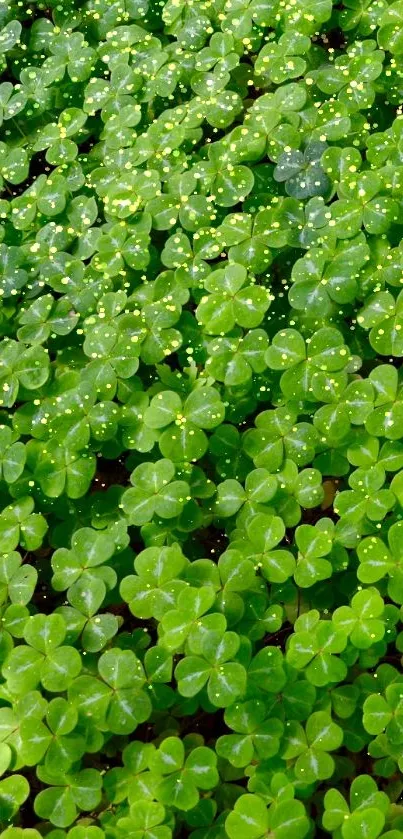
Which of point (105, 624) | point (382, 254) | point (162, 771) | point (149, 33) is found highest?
point (149, 33)

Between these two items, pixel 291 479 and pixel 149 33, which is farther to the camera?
pixel 149 33

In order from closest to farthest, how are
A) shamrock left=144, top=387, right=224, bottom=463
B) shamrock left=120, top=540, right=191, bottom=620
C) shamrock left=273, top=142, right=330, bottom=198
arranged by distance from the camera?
shamrock left=120, top=540, right=191, bottom=620 → shamrock left=144, top=387, right=224, bottom=463 → shamrock left=273, top=142, right=330, bottom=198

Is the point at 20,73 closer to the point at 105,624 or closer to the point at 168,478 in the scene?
the point at 168,478

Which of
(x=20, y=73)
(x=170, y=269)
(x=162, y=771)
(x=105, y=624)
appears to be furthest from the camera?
(x=20, y=73)

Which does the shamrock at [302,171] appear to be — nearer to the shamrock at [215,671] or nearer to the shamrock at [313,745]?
the shamrock at [215,671]

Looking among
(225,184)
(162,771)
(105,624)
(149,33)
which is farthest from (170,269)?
(162,771)

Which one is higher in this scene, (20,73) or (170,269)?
(20,73)

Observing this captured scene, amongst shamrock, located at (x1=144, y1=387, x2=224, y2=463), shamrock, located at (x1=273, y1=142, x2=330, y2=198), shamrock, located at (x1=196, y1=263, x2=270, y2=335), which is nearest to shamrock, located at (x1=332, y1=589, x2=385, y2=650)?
shamrock, located at (x1=144, y1=387, x2=224, y2=463)

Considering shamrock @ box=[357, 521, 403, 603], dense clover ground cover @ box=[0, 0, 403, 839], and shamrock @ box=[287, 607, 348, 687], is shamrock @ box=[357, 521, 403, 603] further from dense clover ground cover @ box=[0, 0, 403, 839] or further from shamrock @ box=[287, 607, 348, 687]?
shamrock @ box=[287, 607, 348, 687]
